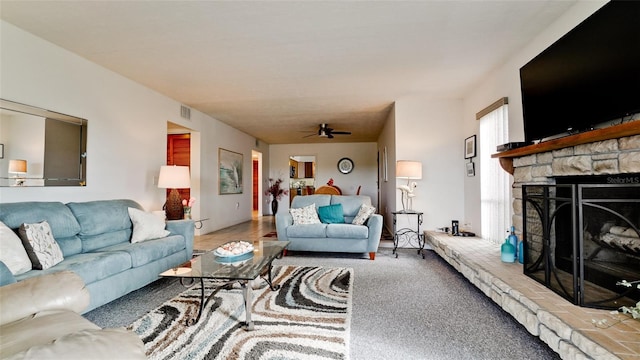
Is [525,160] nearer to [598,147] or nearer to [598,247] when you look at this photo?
[598,147]

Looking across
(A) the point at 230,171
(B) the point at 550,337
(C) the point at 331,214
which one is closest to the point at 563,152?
(B) the point at 550,337

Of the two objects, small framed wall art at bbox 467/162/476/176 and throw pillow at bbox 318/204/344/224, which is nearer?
small framed wall art at bbox 467/162/476/176

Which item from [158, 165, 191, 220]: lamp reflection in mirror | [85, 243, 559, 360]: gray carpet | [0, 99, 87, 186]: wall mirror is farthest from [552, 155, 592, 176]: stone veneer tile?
[0, 99, 87, 186]: wall mirror

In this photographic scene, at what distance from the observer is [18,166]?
8.53 ft

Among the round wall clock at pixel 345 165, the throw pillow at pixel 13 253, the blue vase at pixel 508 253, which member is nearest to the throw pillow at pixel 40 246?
the throw pillow at pixel 13 253

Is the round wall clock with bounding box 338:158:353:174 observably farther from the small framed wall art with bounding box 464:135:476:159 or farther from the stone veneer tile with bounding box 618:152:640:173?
the stone veneer tile with bounding box 618:152:640:173

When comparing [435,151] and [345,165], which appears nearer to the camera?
[435,151]

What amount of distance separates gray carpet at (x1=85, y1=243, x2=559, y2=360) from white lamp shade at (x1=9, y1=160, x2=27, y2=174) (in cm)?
149

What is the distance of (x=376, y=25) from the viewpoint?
253 centimetres

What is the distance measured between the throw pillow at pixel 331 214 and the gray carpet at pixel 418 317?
1.05 m

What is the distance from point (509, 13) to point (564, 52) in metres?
0.57

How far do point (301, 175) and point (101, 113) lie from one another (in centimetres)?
726

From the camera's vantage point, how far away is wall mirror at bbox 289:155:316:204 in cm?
966

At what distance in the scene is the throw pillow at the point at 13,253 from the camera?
6.37ft
